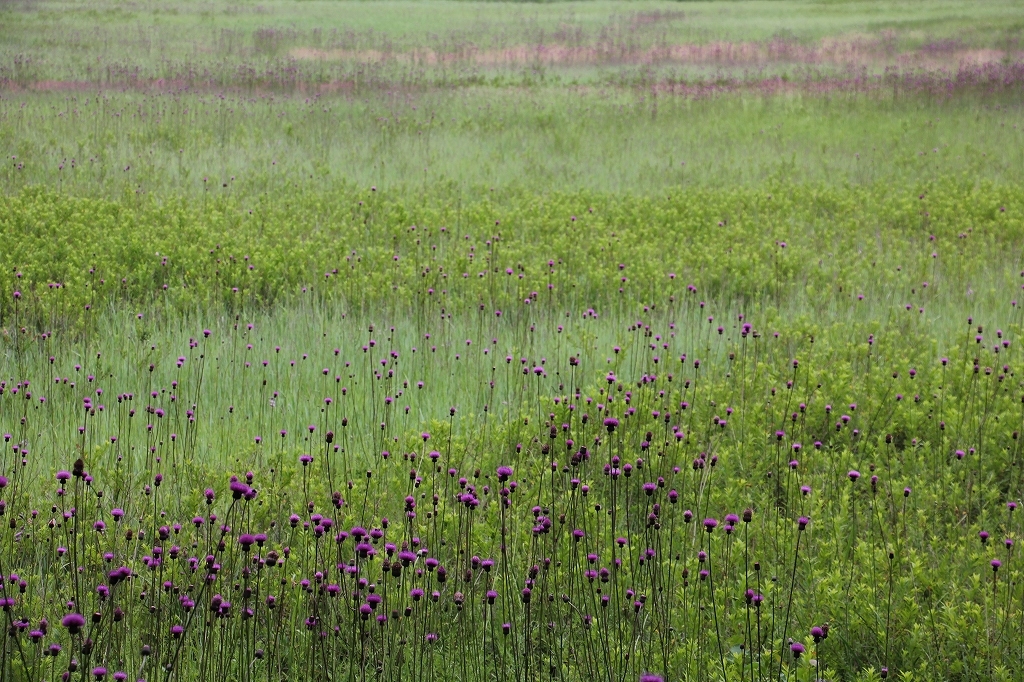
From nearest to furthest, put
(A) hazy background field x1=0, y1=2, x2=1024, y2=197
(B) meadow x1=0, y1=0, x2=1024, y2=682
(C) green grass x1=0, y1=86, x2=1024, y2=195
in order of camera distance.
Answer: (B) meadow x1=0, y1=0, x2=1024, y2=682, (C) green grass x1=0, y1=86, x2=1024, y2=195, (A) hazy background field x1=0, y1=2, x2=1024, y2=197

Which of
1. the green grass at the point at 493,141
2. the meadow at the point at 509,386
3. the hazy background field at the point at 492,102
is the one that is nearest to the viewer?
the meadow at the point at 509,386

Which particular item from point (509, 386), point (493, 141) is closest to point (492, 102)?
point (493, 141)

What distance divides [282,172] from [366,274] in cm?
Answer: 496

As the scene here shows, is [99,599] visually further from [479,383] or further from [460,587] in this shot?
[479,383]

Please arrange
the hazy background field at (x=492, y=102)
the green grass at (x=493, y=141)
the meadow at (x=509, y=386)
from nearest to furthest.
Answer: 1. the meadow at (x=509, y=386)
2. the green grass at (x=493, y=141)
3. the hazy background field at (x=492, y=102)

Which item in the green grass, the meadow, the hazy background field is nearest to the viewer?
the meadow

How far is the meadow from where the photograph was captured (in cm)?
326

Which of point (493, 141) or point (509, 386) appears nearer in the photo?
point (509, 386)

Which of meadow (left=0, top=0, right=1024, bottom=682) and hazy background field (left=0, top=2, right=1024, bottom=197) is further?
hazy background field (left=0, top=2, right=1024, bottom=197)

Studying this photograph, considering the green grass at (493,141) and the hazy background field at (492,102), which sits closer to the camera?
the green grass at (493,141)

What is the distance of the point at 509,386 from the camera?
6141 millimetres

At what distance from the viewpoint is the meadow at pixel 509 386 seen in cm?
326

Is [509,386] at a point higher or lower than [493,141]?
lower

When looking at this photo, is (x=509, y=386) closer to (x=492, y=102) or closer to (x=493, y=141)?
(x=493, y=141)
